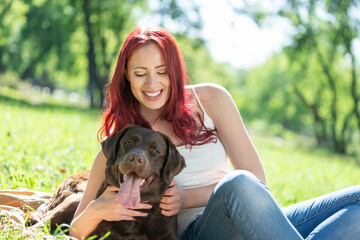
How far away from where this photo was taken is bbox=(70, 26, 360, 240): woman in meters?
3.13

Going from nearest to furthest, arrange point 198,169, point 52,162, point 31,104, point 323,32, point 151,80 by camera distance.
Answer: point 151,80
point 198,169
point 52,162
point 31,104
point 323,32

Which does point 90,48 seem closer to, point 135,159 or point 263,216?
point 135,159

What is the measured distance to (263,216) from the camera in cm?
301

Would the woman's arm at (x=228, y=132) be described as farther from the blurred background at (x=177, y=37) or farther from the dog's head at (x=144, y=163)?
the blurred background at (x=177, y=37)

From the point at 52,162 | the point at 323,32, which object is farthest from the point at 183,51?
the point at 323,32

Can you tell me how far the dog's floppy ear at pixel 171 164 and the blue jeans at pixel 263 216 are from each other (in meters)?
0.36

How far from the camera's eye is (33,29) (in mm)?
28109

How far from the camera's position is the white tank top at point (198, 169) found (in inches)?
153

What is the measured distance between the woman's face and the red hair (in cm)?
5

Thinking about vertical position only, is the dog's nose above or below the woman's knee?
above

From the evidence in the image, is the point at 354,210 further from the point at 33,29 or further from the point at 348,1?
the point at 33,29

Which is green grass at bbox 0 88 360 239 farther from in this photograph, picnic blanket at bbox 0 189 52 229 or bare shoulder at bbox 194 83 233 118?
bare shoulder at bbox 194 83 233 118

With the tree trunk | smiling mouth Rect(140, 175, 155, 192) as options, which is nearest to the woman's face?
smiling mouth Rect(140, 175, 155, 192)

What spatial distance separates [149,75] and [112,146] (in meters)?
0.76
